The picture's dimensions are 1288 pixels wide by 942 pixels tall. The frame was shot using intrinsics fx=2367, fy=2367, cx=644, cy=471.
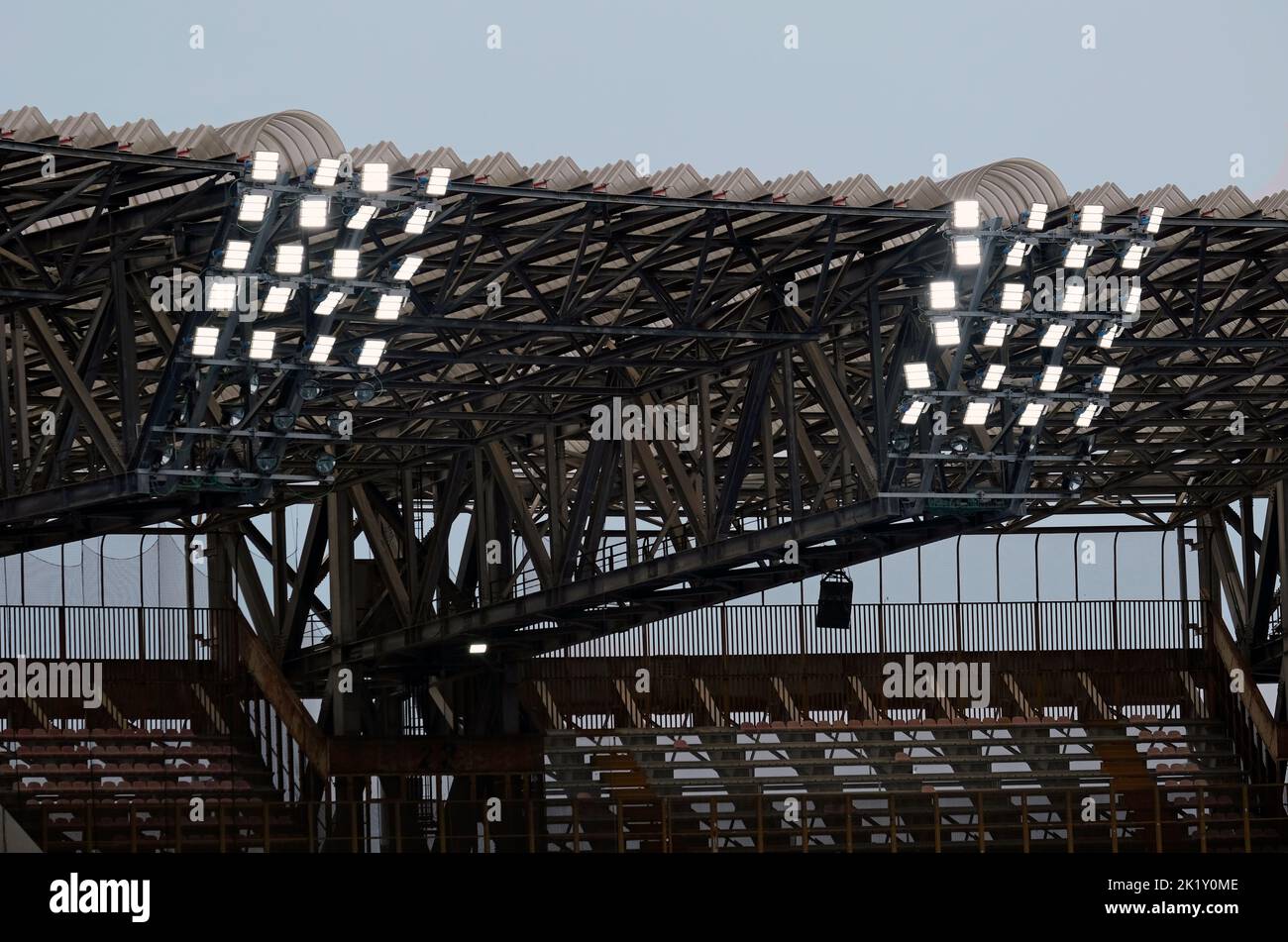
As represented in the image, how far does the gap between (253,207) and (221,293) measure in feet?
3.79

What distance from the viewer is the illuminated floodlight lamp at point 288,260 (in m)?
27.0

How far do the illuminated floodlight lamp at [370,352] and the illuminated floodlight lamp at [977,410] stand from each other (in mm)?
7627

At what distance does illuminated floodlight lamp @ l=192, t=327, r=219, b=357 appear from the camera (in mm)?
27578

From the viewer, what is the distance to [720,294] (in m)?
33.7

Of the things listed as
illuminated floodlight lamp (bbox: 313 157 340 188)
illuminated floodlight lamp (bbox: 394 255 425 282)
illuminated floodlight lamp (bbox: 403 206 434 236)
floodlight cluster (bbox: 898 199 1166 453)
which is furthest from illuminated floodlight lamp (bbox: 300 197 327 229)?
floodlight cluster (bbox: 898 199 1166 453)

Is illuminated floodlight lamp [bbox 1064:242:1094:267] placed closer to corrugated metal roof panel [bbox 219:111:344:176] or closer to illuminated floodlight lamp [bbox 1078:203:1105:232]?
illuminated floodlight lamp [bbox 1078:203:1105:232]

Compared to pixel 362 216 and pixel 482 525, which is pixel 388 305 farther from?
pixel 482 525

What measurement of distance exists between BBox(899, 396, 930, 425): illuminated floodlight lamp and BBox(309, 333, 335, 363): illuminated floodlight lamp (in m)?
7.62

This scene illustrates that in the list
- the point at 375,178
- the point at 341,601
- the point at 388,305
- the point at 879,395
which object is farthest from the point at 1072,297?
the point at 341,601

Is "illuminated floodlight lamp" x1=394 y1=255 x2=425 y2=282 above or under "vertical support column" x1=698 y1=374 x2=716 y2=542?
above
